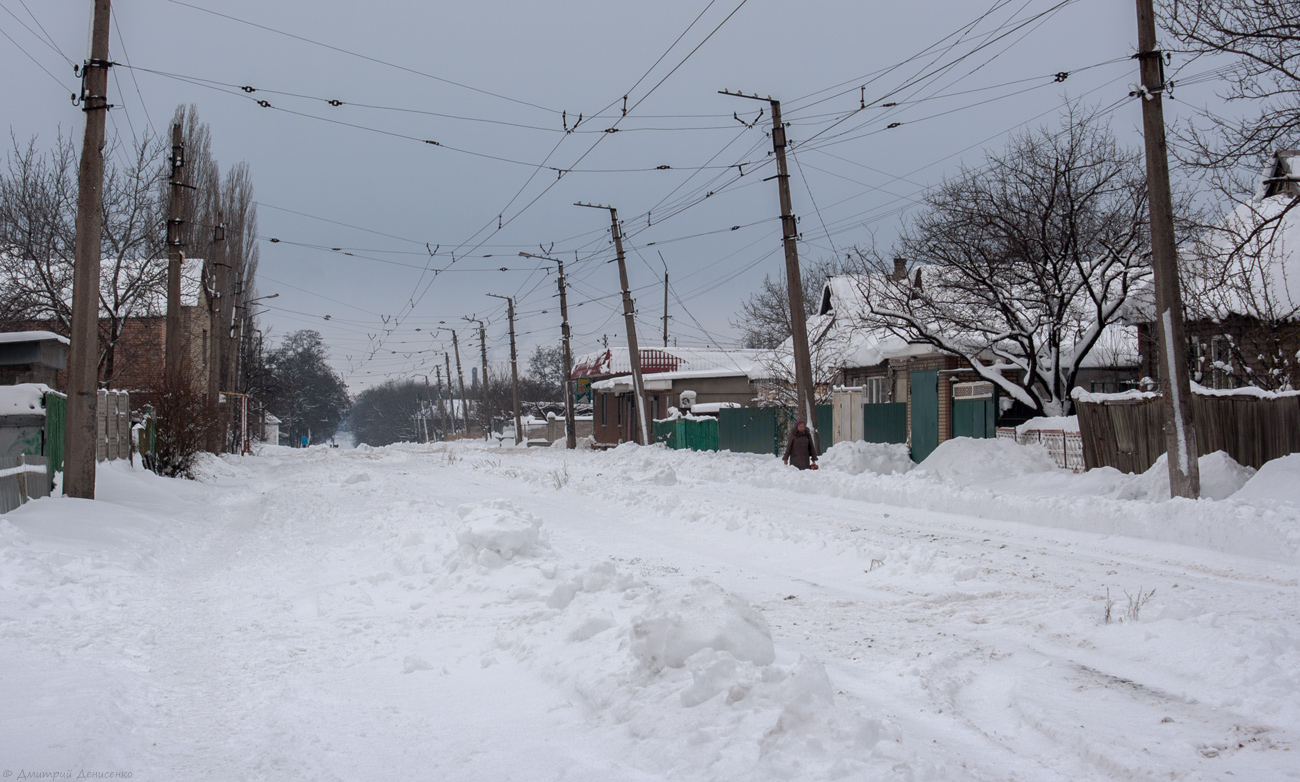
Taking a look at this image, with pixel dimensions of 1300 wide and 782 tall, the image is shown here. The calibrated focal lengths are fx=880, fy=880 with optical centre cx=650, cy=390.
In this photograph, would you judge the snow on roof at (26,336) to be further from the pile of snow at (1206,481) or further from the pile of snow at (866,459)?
the pile of snow at (1206,481)

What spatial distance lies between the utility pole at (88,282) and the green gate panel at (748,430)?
20.1 meters

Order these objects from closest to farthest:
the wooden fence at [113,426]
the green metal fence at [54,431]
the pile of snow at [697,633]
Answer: the pile of snow at [697,633] → the green metal fence at [54,431] → the wooden fence at [113,426]

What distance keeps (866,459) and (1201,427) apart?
7.36m

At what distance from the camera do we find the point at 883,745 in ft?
12.2

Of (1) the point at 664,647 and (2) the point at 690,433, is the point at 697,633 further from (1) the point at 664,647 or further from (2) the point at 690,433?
(2) the point at 690,433

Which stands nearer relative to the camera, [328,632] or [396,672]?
[396,672]

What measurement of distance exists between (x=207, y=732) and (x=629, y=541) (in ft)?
22.5

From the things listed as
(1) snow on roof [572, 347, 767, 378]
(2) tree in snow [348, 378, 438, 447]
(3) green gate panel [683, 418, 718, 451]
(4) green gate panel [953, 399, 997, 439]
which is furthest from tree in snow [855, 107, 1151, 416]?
(2) tree in snow [348, 378, 438, 447]

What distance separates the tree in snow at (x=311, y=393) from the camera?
3110 inches

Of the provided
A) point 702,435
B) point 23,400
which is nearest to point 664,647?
point 23,400

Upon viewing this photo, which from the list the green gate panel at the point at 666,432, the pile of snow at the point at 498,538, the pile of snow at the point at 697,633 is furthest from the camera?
the green gate panel at the point at 666,432

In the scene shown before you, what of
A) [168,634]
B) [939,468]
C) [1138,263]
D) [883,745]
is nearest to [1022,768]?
[883,745]

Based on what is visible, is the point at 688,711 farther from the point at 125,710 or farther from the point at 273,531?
the point at 273,531

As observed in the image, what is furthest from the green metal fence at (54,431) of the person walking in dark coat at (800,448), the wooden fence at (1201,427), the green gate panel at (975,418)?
the green gate panel at (975,418)
